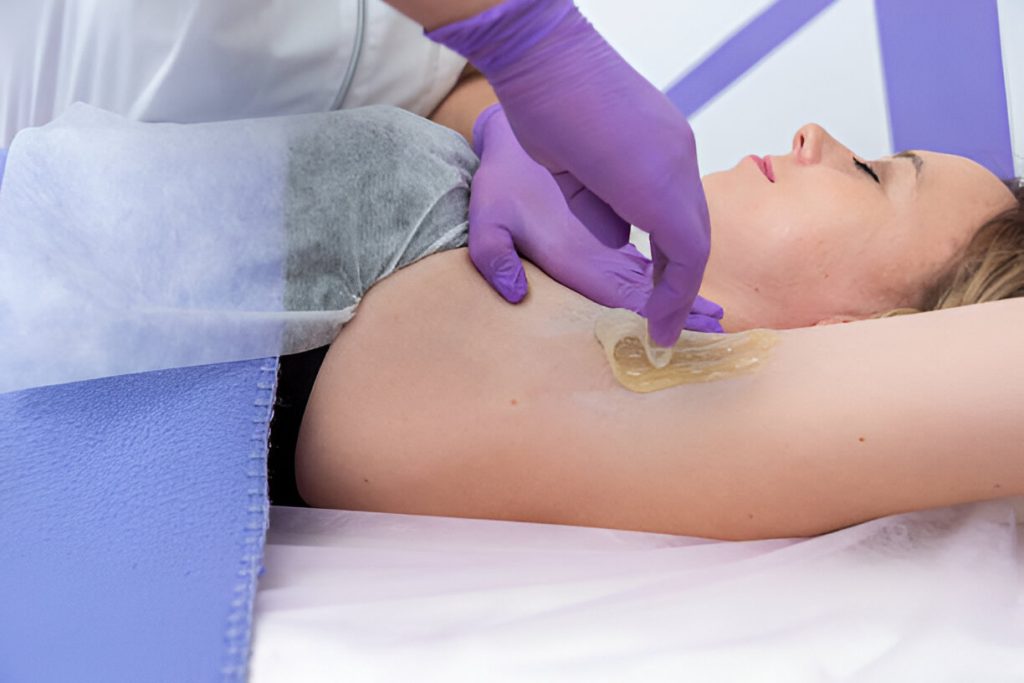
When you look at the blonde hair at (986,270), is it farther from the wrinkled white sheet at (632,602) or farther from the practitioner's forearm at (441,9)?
the practitioner's forearm at (441,9)

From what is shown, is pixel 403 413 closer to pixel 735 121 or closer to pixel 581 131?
pixel 581 131

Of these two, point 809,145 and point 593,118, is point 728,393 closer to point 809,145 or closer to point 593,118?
point 593,118

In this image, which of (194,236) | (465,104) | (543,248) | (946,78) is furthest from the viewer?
(946,78)

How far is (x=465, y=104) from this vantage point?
133cm

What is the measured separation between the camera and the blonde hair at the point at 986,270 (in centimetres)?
99

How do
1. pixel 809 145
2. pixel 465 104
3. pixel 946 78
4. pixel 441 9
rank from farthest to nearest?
1. pixel 946 78
2. pixel 465 104
3. pixel 809 145
4. pixel 441 9

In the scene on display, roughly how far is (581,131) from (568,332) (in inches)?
9.5

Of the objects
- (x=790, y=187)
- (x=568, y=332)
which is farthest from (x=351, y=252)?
(x=790, y=187)

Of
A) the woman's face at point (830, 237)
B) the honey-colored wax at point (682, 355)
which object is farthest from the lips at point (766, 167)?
the honey-colored wax at point (682, 355)

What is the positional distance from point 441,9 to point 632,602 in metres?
0.47

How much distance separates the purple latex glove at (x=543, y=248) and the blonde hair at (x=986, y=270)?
233 millimetres

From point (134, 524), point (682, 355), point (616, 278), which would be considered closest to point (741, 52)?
point (616, 278)

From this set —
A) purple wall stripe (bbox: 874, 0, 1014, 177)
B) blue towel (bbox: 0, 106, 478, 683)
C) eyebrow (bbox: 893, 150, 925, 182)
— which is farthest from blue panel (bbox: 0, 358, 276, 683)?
purple wall stripe (bbox: 874, 0, 1014, 177)

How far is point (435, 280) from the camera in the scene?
94 cm
